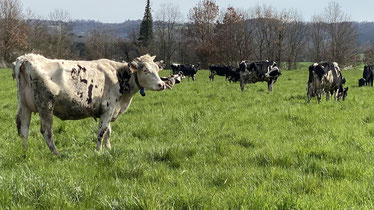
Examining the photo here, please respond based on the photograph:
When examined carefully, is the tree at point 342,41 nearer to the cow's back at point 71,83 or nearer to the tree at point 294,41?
the tree at point 294,41

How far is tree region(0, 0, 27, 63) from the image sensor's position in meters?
52.2

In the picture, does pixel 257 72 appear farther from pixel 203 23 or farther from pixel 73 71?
pixel 203 23

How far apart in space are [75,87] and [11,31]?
184 feet

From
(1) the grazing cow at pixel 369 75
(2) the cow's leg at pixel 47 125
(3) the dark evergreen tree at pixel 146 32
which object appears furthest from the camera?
(3) the dark evergreen tree at pixel 146 32

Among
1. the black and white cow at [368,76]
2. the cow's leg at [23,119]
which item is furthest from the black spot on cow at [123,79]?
the black and white cow at [368,76]

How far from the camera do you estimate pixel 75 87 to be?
5387 mm

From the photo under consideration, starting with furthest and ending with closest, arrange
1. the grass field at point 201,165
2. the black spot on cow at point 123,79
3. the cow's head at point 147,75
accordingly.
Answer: the black spot on cow at point 123,79, the cow's head at point 147,75, the grass field at point 201,165

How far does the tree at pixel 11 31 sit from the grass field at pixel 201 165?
170 ft

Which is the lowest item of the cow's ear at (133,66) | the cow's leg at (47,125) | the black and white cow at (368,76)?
the cow's leg at (47,125)

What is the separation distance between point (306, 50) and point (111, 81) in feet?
275

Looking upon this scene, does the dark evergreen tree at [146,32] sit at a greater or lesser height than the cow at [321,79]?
greater

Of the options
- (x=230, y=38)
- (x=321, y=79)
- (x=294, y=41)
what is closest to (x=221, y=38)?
(x=230, y=38)

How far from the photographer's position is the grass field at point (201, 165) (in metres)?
3.12

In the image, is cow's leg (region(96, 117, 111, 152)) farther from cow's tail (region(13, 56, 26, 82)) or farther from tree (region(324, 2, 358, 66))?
tree (region(324, 2, 358, 66))
